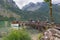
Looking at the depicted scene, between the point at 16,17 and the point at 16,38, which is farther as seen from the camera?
the point at 16,17

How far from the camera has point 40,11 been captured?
565 cm

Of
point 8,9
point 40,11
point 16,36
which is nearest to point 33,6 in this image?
point 40,11

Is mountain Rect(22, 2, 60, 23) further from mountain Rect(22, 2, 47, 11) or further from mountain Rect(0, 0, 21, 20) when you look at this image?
mountain Rect(0, 0, 21, 20)

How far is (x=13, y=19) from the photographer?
547 cm

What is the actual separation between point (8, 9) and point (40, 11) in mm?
872

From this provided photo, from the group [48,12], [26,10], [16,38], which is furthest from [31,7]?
[16,38]

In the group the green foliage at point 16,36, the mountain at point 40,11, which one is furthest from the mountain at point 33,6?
the green foliage at point 16,36

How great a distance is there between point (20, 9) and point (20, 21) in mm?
380

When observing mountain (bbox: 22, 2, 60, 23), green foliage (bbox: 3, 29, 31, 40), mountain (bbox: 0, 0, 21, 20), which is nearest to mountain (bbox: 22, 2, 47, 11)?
A: mountain (bbox: 22, 2, 60, 23)

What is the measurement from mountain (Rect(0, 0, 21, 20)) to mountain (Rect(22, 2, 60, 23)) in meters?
0.23

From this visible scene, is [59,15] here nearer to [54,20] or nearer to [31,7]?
[54,20]

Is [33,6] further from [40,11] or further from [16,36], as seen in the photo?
[16,36]

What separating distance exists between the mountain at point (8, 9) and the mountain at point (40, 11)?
233 mm

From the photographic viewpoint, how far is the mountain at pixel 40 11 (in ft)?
18.1
